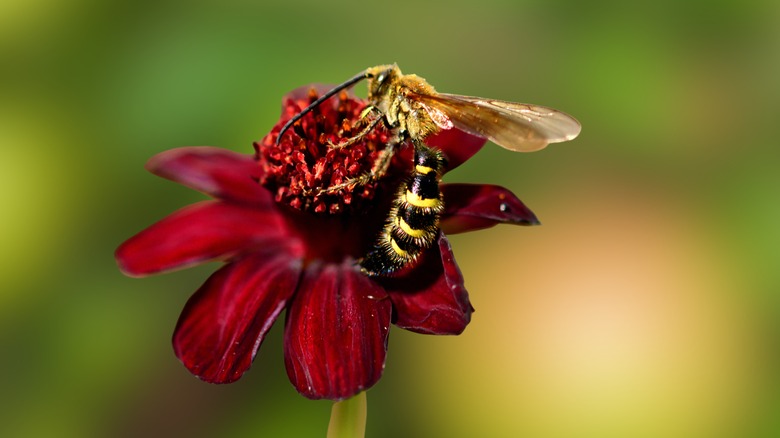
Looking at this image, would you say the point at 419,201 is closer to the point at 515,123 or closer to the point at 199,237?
the point at 515,123

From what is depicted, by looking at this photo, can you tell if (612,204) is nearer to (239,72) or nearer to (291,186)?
(239,72)

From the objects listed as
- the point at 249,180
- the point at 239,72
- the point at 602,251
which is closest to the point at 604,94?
the point at 602,251

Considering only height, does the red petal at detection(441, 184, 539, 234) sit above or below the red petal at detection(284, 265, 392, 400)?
above

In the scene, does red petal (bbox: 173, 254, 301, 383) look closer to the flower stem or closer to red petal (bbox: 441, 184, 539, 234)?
the flower stem

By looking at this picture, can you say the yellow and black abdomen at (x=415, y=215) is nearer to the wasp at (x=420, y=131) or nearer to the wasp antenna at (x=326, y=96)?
the wasp at (x=420, y=131)

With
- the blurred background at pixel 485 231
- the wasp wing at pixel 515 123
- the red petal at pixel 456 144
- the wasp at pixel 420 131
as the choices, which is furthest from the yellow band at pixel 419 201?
the blurred background at pixel 485 231

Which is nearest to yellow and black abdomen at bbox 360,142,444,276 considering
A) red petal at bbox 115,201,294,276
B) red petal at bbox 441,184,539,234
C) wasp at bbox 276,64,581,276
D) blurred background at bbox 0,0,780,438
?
wasp at bbox 276,64,581,276

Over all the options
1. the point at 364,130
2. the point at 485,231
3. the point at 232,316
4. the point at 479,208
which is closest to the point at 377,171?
the point at 364,130
